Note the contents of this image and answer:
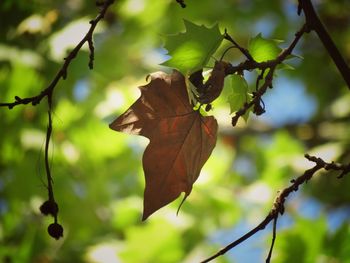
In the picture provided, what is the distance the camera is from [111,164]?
1.99 m

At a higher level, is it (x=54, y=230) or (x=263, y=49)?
(x=263, y=49)

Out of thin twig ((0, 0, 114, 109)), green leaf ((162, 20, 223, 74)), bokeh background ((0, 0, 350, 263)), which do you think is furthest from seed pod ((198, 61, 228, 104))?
bokeh background ((0, 0, 350, 263))

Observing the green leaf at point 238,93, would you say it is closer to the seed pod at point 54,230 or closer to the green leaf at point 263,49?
the green leaf at point 263,49

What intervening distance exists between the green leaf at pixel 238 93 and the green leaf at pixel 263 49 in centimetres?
5

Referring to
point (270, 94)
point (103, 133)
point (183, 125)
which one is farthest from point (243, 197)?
point (183, 125)

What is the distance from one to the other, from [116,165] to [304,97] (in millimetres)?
1610

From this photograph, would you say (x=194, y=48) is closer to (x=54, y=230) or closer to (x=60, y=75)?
(x=60, y=75)

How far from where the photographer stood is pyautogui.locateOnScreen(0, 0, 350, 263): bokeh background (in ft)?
5.20

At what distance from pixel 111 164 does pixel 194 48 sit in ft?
4.45

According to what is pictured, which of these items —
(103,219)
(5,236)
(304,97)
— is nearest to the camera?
(5,236)

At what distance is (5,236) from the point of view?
1750mm

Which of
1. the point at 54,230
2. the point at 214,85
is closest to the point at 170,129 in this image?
the point at 214,85

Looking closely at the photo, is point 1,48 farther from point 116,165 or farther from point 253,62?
point 253,62

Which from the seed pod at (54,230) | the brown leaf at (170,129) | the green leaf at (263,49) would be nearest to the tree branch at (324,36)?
the green leaf at (263,49)
